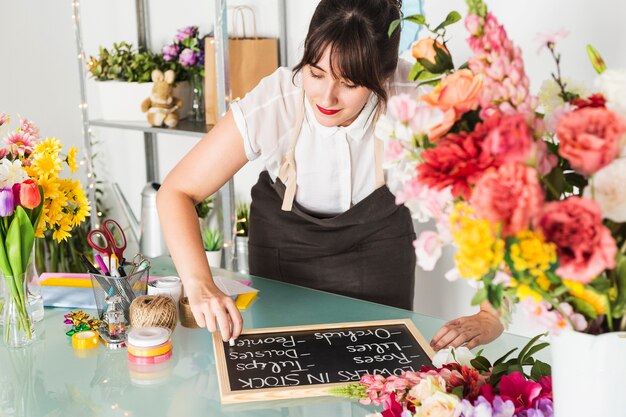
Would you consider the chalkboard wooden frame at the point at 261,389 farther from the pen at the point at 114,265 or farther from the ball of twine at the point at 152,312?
the pen at the point at 114,265

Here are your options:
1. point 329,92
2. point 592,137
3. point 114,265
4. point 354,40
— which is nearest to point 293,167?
point 329,92

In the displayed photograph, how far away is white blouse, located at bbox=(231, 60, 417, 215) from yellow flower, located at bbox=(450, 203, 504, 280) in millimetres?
1267

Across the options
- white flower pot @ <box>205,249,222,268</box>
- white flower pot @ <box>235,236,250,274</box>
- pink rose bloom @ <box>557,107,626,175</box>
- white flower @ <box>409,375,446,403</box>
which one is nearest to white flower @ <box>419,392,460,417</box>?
white flower @ <box>409,375,446,403</box>

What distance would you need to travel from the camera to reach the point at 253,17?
3486mm

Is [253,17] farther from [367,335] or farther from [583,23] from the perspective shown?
[367,335]

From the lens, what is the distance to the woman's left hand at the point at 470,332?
5.25ft

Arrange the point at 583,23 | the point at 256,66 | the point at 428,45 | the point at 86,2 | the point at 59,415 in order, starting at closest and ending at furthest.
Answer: the point at 428,45 → the point at 59,415 → the point at 583,23 → the point at 256,66 → the point at 86,2

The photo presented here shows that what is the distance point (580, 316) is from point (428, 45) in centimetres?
36

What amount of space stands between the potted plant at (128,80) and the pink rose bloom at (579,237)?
9.71 ft

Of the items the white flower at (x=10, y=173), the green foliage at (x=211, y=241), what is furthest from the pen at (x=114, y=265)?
the green foliage at (x=211, y=241)

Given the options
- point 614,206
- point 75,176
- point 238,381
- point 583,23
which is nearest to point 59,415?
point 238,381

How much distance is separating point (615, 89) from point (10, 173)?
1.22 meters

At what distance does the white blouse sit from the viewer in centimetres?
205

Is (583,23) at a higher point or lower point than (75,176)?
higher
